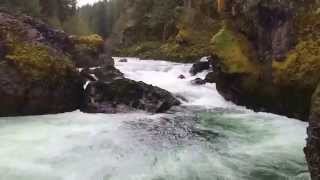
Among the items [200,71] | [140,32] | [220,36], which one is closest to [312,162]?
[220,36]

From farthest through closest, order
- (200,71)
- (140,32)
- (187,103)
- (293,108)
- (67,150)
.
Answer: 1. (140,32)
2. (200,71)
3. (187,103)
4. (293,108)
5. (67,150)

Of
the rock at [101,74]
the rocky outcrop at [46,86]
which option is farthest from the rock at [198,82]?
the rocky outcrop at [46,86]

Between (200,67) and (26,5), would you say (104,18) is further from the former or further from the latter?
(200,67)

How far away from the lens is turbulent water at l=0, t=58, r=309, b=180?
934 cm

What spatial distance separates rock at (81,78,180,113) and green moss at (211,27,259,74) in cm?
236

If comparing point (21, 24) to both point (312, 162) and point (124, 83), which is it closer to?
point (124, 83)

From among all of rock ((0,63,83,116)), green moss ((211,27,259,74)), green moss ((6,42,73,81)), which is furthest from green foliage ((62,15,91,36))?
rock ((0,63,83,116))

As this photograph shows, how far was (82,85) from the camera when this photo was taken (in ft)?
53.7

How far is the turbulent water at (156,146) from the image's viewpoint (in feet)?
30.7

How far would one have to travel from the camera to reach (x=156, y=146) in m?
11.2

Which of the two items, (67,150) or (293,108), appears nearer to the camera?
(67,150)

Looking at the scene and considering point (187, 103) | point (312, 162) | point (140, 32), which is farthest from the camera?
point (140, 32)

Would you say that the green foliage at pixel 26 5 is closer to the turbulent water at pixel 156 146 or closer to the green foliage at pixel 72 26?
the green foliage at pixel 72 26

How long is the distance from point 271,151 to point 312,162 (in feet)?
11.9
